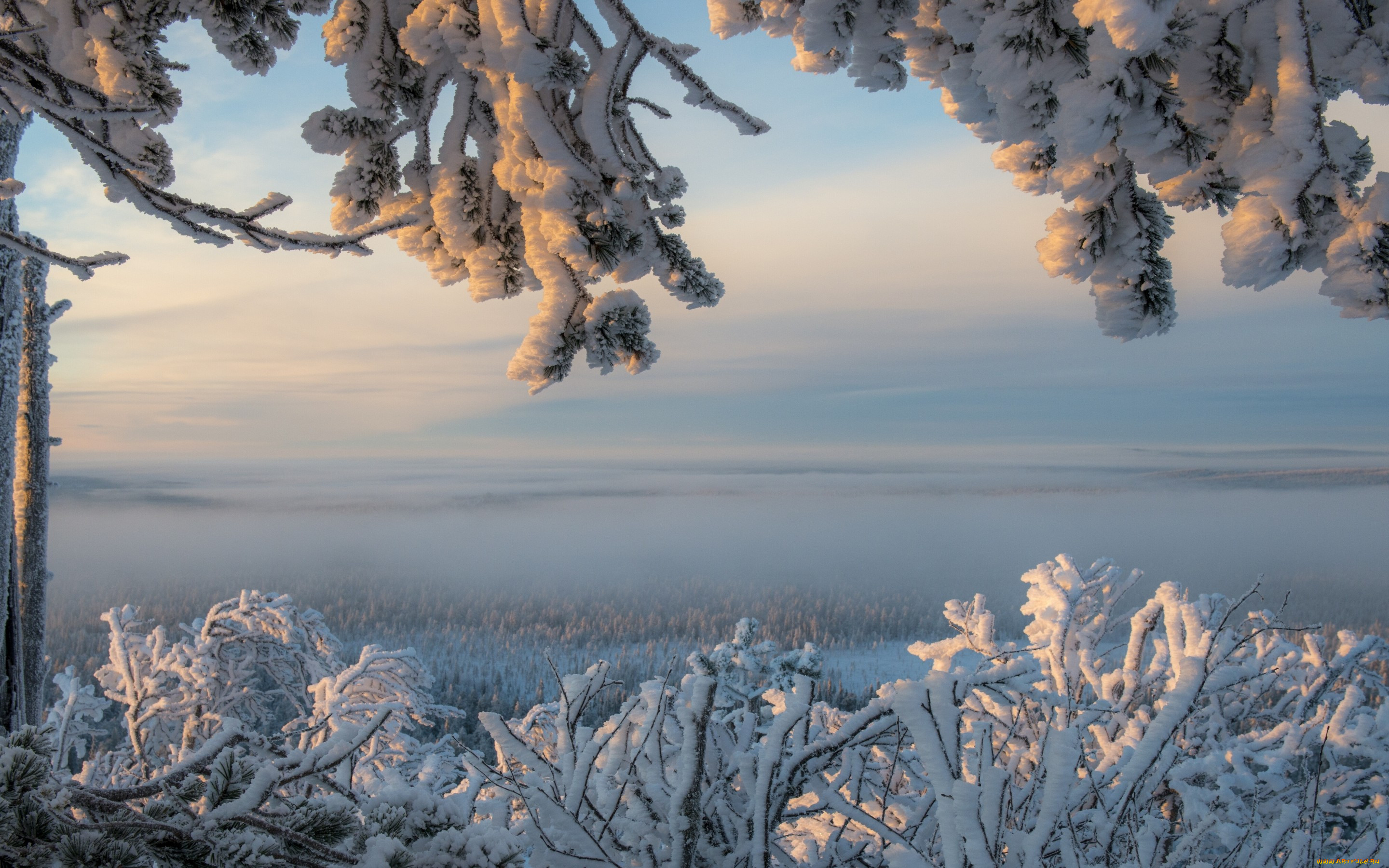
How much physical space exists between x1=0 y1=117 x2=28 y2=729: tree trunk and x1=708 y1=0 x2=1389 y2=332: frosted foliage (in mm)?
5508

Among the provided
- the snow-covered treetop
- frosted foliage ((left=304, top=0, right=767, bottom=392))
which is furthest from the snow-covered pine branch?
frosted foliage ((left=304, top=0, right=767, bottom=392))

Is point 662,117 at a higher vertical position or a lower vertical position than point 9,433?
higher

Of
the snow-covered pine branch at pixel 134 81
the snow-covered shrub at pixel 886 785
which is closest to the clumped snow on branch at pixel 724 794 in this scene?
the snow-covered shrub at pixel 886 785

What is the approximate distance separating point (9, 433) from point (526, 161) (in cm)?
571

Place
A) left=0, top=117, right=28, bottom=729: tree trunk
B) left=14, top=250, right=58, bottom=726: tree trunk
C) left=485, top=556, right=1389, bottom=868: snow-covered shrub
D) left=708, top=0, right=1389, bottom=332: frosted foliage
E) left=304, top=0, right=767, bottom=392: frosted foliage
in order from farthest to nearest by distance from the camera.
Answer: left=14, top=250, right=58, bottom=726: tree trunk < left=0, top=117, right=28, bottom=729: tree trunk < left=304, top=0, right=767, bottom=392: frosted foliage < left=485, top=556, right=1389, bottom=868: snow-covered shrub < left=708, top=0, right=1389, bottom=332: frosted foliage

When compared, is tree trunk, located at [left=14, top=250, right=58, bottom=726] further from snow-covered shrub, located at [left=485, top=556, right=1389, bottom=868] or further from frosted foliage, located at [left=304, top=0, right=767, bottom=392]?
frosted foliage, located at [left=304, top=0, right=767, bottom=392]

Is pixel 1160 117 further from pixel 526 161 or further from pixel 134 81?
pixel 134 81

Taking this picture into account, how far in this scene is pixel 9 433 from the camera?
5.31 metres

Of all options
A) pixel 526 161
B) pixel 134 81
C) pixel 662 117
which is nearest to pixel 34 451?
pixel 134 81

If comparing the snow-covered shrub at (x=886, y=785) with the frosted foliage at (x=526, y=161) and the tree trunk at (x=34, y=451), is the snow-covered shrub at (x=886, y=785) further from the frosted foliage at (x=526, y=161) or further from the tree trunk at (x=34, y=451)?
the tree trunk at (x=34, y=451)

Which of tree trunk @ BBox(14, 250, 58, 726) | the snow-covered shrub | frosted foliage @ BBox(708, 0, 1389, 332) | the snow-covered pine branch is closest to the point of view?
frosted foliage @ BBox(708, 0, 1389, 332)

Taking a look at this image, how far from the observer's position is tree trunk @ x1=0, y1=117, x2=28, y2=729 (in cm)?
453

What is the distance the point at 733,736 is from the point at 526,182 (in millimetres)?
2408

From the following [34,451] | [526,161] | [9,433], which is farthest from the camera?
[34,451]
